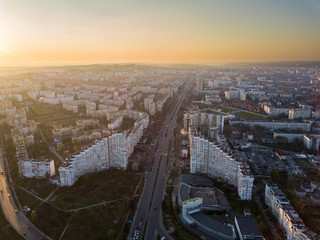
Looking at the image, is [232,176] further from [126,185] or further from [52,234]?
[52,234]

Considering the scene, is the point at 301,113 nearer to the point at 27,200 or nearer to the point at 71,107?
the point at 71,107

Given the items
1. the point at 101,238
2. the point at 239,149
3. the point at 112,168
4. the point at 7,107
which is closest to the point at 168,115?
the point at 239,149

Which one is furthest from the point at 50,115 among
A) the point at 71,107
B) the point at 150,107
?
the point at 150,107

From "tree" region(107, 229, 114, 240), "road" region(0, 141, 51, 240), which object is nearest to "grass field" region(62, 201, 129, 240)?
"tree" region(107, 229, 114, 240)

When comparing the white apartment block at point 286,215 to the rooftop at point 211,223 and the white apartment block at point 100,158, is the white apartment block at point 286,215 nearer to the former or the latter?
the rooftop at point 211,223

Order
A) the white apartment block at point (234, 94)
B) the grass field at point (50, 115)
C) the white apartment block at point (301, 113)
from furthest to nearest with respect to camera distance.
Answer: the white apartment block at point (234, 94) < the white apartment block at point (301, 113) < the grass field at point (50, 115)

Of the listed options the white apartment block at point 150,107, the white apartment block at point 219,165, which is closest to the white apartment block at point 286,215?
the white apartment block at point 219,165
